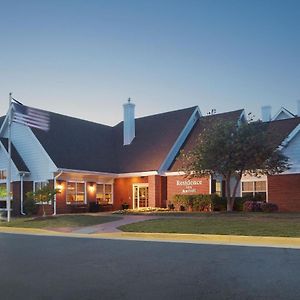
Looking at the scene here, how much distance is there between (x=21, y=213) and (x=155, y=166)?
32.9 ft

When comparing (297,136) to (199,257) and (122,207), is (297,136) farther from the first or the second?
(199,257)

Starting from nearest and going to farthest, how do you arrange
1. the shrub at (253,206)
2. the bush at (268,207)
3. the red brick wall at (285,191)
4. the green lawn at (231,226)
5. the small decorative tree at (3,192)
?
the green lawn at (231,226) < the bush at (268,207) < the shrub at (253,206) < the red brick wall at (285,191) < the small decorative tree at (3,192)

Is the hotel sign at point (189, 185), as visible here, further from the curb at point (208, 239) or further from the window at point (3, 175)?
the curb at point (208, 239)

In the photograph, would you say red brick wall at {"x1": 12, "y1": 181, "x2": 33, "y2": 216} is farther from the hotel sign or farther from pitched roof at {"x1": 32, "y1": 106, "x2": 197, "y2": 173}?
the hotel sign

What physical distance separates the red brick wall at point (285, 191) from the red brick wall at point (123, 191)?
1102 cm

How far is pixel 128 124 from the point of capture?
37.6 metres

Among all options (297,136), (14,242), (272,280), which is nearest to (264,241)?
(272,280)

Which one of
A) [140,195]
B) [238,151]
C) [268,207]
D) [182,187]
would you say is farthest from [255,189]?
[140,195]

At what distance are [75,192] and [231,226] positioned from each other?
16832 millimetres

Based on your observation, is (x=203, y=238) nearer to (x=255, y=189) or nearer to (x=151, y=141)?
(x=255, y=189)

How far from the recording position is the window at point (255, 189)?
1137 inches

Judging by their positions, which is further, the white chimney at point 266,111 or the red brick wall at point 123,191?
the white chimney at point 266,111

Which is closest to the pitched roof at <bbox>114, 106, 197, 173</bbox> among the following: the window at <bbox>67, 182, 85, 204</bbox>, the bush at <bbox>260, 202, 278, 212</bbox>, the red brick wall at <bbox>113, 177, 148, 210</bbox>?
the red brick wall at <bbox>113, 177, 148, 210</bbox>

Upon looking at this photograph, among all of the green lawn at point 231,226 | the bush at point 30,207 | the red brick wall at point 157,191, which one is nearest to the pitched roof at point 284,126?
the red brick wall at point 157,191
